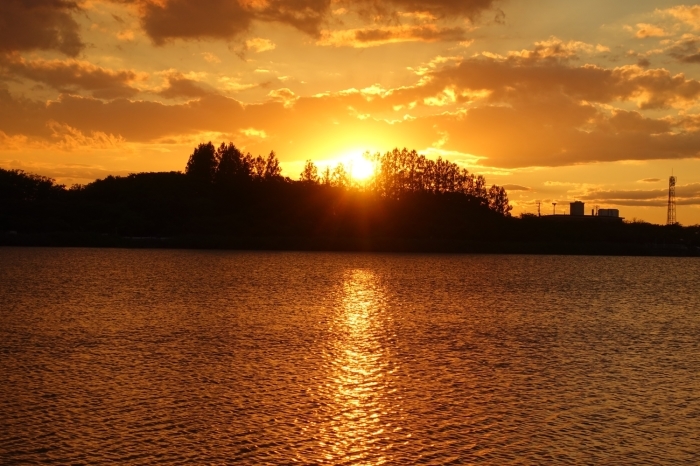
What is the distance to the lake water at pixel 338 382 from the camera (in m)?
18.2

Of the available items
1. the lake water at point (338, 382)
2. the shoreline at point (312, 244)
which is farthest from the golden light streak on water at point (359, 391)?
the shoreline at point (312, 244)

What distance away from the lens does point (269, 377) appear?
2622 cm

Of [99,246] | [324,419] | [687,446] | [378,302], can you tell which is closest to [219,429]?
[324,419]

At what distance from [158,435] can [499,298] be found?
4850 centimetres

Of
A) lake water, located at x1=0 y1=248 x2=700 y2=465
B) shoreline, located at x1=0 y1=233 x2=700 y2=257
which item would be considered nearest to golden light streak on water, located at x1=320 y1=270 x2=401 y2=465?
lake water, located at x1=0 y1=248 x2=700 y2=465

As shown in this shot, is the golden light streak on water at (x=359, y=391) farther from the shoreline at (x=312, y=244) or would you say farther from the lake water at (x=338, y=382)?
the shoreline at (x=312, y=244)

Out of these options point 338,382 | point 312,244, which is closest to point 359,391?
point 338,382

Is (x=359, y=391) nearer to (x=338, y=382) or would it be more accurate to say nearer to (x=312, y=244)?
(x=338, y=382)

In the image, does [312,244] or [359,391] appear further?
[312,244]

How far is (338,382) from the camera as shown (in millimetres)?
25938

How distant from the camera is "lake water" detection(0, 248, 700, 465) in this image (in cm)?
1816

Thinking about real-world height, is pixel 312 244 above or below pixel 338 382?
above

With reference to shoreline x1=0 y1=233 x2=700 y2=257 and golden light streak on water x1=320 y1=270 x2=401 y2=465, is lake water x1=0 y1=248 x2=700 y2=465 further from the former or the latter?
shoreline x1=0 y1=233 x2=700 y2=257

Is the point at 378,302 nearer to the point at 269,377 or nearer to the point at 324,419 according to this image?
the point at 269,377
